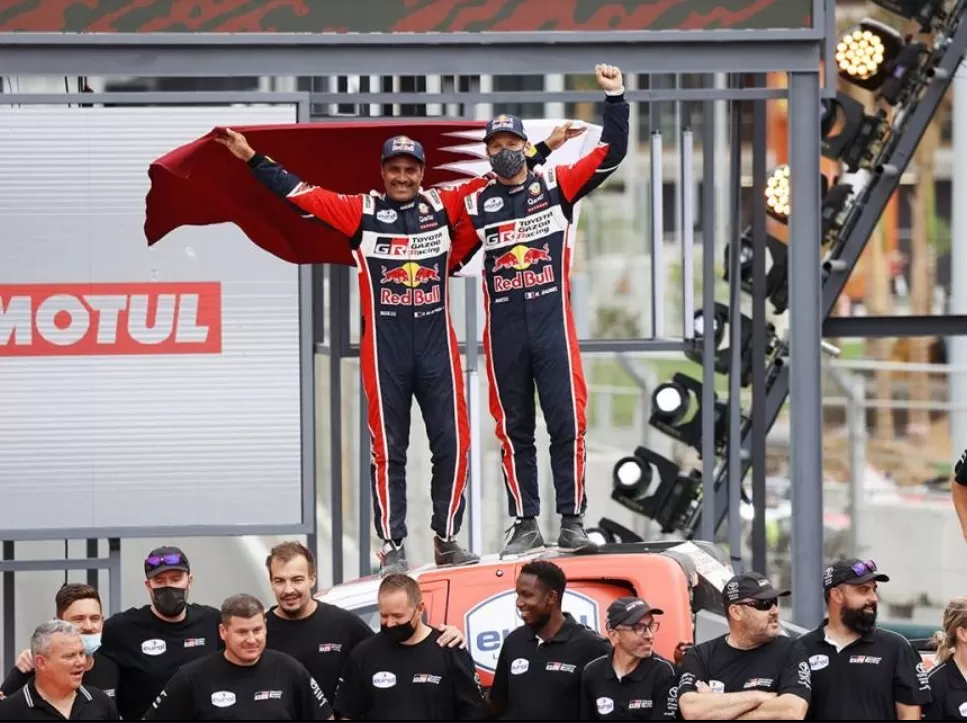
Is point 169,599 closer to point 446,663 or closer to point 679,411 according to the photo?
point 446,663

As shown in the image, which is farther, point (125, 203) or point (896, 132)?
point (896, 132)

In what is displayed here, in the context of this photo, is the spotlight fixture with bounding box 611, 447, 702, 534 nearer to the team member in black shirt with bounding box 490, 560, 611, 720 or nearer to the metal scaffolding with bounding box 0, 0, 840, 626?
the metal scaffolding with bounding box 0, 0, 840, 626

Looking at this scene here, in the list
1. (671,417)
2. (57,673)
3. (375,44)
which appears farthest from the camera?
(671,417)

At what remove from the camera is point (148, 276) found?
38.3 feet

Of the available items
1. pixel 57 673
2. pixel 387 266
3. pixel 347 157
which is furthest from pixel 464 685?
pixel 347 157

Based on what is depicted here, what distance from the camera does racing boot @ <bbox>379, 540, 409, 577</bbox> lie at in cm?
1002

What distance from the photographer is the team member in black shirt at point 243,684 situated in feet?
25.7

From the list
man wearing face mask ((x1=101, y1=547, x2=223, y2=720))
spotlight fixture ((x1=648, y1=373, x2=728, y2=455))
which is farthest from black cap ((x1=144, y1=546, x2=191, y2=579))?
spotlight fixture ((x1=648, y1=373, x2=728, y2=455))

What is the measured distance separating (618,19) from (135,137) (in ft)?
9.18

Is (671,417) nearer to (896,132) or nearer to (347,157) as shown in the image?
(896,132)

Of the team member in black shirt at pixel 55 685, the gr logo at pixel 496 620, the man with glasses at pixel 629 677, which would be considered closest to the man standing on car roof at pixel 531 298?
the gr logo at pixel 496 620

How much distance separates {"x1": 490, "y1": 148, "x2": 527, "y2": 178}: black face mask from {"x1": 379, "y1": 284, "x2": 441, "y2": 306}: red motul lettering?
0.64 metres

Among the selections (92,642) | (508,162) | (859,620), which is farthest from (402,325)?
(859,620)

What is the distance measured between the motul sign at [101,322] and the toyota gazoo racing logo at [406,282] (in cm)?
194
